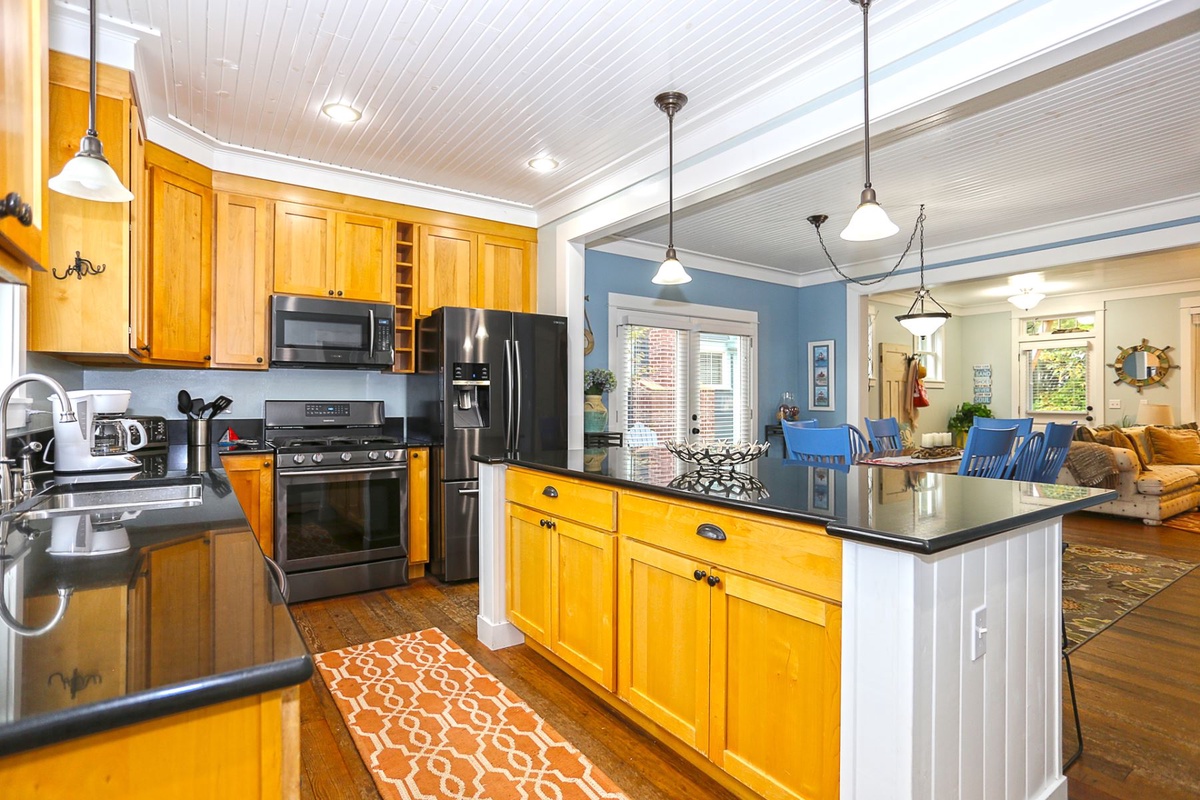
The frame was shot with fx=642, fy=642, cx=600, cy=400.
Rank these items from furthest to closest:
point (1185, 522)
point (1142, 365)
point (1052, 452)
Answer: point (1142, 365)
point (1185, 522)
point (1052, 452)

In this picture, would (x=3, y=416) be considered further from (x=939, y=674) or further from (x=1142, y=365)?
(x=1142, y=365)

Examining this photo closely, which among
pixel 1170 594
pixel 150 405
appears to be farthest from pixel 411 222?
pixel 1170 594

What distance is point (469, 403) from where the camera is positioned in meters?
4.11

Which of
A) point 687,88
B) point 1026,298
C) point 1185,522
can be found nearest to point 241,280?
point 687,88

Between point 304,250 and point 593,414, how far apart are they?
2274 millimetres

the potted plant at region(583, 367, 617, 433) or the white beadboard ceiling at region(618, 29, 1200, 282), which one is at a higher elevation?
the white beadboard ceiling at region(618, 29, 1200, 282)

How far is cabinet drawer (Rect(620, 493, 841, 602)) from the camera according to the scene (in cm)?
153

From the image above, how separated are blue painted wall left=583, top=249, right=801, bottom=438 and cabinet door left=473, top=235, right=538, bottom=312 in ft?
2.26

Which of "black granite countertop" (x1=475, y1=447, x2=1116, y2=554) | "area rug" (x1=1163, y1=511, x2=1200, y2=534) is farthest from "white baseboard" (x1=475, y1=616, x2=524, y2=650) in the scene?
"area rug" (x1=1163, y1=511, x2=1200, y2=534)

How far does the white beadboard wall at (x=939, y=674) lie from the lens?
1.34 metres

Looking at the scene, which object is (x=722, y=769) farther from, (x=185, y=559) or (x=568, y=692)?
(x=185, y=559)

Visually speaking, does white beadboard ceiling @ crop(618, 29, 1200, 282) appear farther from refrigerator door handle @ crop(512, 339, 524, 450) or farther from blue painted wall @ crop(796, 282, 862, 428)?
refrigerator door handle @ crop(512, 339, 524, 450)

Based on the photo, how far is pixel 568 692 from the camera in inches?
99.9

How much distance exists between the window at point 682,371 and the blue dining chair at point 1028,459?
283 cm
